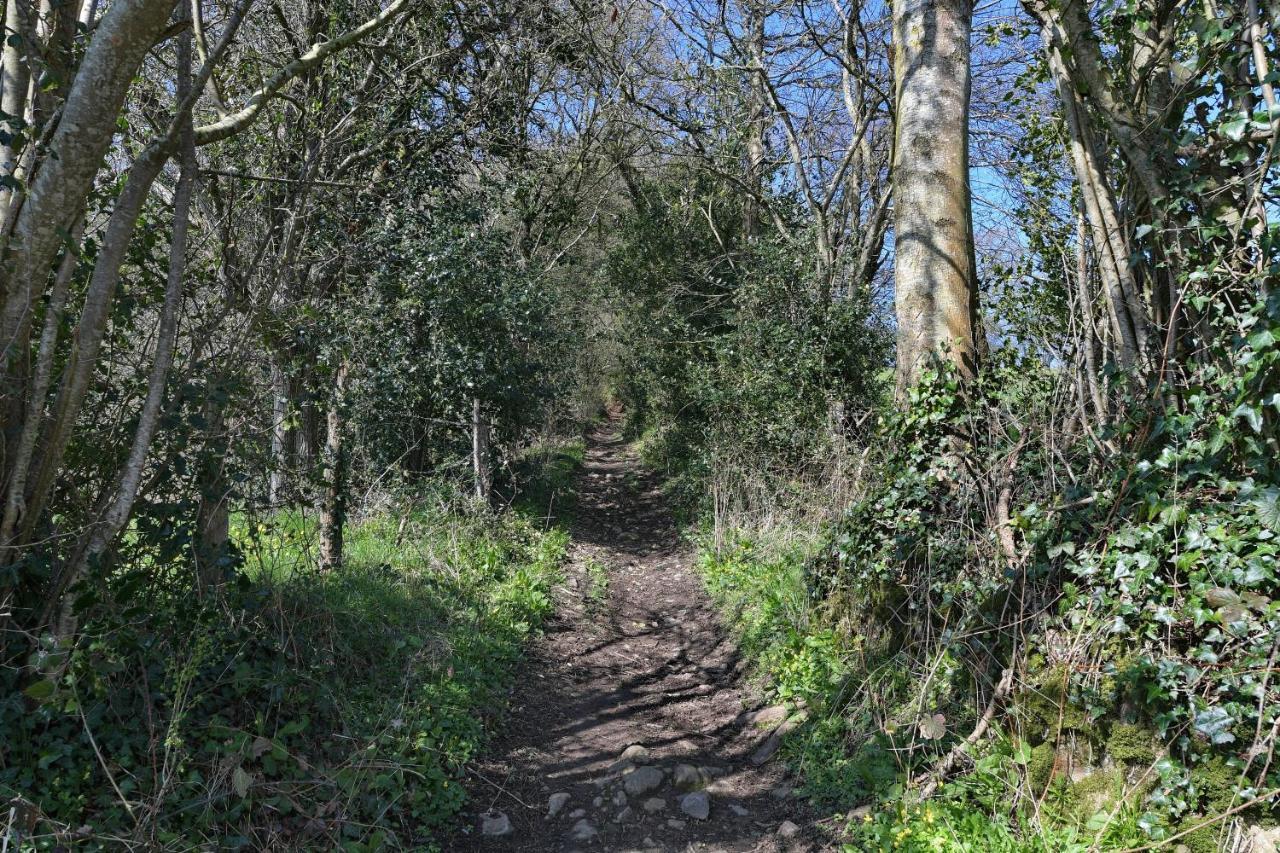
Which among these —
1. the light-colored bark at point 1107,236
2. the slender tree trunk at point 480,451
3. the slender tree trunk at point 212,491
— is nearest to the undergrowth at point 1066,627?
the light-colored bark at point 1107,236

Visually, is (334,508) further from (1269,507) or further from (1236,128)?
(1236,128)

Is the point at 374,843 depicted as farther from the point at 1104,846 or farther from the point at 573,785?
the point at 1104,846

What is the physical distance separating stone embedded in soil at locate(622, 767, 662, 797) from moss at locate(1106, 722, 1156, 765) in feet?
8.12

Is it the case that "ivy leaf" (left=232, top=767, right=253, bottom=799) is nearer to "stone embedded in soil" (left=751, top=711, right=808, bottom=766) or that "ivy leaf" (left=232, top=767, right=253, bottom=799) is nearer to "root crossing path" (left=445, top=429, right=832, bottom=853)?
"root crossing path" (left=445, top=429, right=832, bottom=853)

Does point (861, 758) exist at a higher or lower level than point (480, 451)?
lower

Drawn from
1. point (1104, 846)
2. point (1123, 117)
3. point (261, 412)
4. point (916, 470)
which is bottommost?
point (1104, 846)

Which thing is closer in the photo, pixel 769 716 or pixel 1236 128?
pixel 1236 128

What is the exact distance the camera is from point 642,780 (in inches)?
195

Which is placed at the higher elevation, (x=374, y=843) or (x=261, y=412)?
(x=261, y=412)

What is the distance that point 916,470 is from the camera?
18.1 feet

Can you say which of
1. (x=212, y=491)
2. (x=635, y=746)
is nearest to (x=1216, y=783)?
(x=635, y=746)

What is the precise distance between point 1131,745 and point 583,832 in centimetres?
276

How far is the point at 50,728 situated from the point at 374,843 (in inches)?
60.5

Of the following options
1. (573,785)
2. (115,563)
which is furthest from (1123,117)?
(115,563)
